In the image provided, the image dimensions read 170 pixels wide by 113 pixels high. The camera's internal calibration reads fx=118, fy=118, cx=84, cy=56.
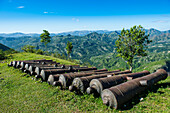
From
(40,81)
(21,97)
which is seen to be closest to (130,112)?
(21,97)

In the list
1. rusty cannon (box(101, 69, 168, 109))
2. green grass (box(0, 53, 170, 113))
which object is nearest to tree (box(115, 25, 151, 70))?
green grass (box(0, 53, 170, 113))

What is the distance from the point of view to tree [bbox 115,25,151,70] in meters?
26.6

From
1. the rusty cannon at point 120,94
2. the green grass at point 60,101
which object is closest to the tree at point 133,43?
the green grass at point 60,101

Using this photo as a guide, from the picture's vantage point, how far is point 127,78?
15.5 m

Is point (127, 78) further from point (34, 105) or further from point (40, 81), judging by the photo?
point (40, 81)

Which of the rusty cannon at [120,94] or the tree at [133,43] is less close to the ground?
the tree at [133,43]

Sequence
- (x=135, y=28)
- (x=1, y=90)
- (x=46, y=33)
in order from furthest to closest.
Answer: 1. (x=46, y=33)
2. (x=135, y=28)
3. (x=1, y=90)

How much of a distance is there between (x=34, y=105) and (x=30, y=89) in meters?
4.55

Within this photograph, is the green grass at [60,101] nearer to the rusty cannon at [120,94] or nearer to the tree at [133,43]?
the rusty cannon at [120,94]

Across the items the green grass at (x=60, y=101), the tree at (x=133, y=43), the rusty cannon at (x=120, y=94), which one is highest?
the tree at (x=133, y=43)

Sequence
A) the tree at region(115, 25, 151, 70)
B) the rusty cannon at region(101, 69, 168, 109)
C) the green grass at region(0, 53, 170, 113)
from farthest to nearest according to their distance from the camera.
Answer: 1. the tree at region(115, 25, 151, 70)
2. the green grass at region(0, 53, 170, 113)
3. the rusty cannon at region(101, 69, 168, 109)

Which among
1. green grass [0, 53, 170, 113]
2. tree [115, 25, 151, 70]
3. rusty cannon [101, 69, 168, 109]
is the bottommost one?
green grass [0, 53, 170, 113]

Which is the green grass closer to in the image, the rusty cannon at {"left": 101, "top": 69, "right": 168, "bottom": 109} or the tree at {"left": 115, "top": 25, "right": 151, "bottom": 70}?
the rusty cannon at {"left": 101, "top": 69, "right": 168, "bottom": 109}

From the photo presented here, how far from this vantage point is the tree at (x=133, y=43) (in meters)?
26.6
